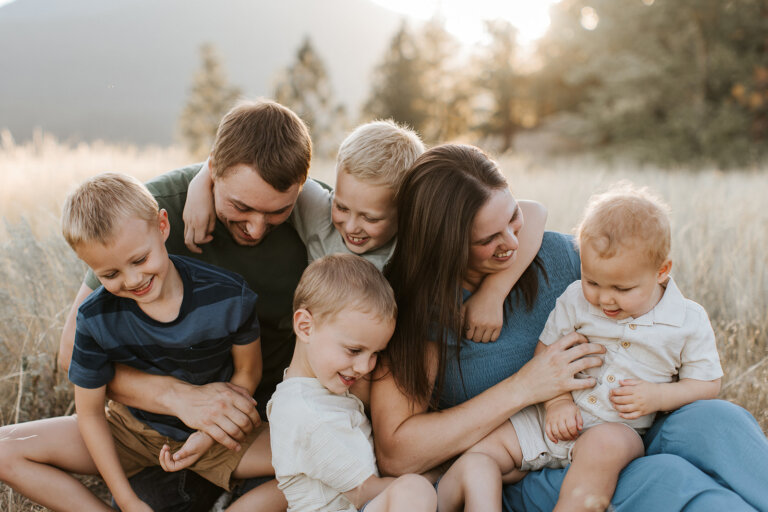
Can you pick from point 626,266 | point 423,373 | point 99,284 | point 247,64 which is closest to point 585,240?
point 626,266

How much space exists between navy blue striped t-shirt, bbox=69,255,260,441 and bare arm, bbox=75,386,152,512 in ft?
0.19

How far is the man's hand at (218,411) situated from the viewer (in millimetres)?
2061

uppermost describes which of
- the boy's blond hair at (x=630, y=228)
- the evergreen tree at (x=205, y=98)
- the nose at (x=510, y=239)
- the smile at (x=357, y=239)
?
the boy's blond hair at (x=630, y=228)

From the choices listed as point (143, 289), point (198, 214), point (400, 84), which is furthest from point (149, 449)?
point (400, 84)

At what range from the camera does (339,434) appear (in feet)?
6.05

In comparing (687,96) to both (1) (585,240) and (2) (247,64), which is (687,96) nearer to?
(1) (585,240)

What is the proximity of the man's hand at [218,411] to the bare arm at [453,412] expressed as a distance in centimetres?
49

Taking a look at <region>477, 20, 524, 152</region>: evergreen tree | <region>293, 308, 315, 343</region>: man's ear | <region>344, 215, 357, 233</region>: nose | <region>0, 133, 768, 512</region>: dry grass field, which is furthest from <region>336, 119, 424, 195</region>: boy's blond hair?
<region>477, 20, 524, 152</region>: evergreen tree

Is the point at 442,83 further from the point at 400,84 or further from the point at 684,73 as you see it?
the point at 684,73

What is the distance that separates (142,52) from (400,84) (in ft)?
230

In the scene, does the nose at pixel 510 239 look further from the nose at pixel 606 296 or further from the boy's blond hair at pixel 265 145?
the boy's blond hair at pixel 265 145

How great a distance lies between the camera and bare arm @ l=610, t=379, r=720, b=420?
1924mm

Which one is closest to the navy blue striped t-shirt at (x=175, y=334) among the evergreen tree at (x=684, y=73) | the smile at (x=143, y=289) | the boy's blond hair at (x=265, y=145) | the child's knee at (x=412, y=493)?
the smile at (x=143, y=289)

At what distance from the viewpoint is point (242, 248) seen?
248 centimetres
